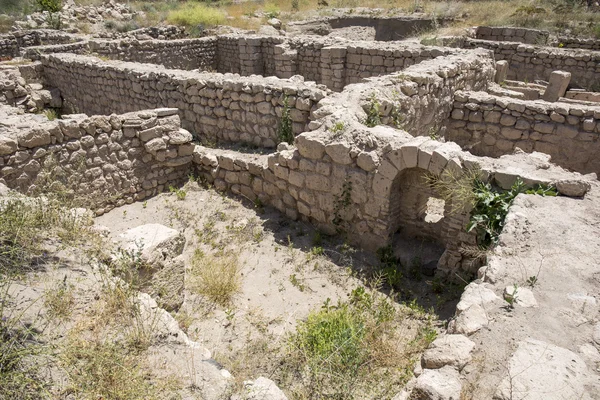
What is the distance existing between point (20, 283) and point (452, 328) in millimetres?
3563

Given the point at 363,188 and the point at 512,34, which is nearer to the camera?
the point at 363,188

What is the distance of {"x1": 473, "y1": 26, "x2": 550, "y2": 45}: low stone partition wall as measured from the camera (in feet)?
51.0

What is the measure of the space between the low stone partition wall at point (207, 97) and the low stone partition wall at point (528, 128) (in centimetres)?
333

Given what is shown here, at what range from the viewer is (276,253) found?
6277mm

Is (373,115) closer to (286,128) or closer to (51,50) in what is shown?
(286,128)

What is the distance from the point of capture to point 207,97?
8.59 metres

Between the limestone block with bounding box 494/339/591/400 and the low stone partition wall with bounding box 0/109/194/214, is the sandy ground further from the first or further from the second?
the low stone partition wall with bounding box 0/109/194/214

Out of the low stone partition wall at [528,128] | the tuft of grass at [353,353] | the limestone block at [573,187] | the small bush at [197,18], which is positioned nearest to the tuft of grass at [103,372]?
the tuft of grass at [353,353]

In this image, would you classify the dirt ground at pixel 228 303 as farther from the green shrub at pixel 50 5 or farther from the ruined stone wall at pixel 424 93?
the green shrub at pixel 50 5

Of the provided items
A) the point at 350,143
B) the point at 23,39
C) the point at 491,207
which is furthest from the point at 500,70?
the point at 23,39

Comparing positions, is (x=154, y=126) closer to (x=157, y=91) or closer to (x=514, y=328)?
(x=157, y=91)

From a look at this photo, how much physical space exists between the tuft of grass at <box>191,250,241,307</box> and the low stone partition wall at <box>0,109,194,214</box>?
2.46 metres

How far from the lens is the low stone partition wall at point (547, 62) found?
12.6 metres

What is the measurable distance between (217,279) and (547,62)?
12664 millimetres
